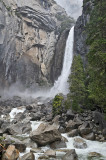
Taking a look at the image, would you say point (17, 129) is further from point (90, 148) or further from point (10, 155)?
point (10, 155)

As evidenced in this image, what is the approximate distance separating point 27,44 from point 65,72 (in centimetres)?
1876

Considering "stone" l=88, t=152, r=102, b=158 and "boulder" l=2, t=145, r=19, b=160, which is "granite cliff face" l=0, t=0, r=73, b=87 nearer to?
"stone" l=88, t=152, r=102, b=158

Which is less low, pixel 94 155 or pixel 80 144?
pixel 94 155

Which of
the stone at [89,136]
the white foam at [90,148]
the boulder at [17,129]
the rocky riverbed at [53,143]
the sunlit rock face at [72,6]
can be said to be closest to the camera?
the rocky riverbed at [53,143]

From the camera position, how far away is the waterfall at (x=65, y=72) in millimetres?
52312

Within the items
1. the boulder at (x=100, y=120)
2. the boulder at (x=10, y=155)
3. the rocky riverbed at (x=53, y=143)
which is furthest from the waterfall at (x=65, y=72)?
the boulder at (x=10, y=155)

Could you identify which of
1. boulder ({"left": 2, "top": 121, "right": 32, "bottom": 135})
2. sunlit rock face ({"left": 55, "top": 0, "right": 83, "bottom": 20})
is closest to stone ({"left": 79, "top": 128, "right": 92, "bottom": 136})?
boulder ({"left": 2, "top": 121, "right": 32, "bottom": 135})

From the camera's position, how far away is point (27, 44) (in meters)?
58.2

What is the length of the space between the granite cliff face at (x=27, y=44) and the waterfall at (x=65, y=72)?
2.85 m

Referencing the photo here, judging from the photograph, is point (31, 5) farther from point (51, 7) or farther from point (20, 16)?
point (51, 7)

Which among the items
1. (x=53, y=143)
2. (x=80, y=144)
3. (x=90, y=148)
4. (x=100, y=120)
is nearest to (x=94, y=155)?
(x=90, y=148)

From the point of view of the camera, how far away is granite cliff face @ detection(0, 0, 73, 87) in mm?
52344

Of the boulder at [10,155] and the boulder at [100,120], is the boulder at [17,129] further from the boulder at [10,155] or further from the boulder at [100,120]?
the boulder at [10,155]

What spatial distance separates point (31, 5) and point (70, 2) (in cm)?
10886
